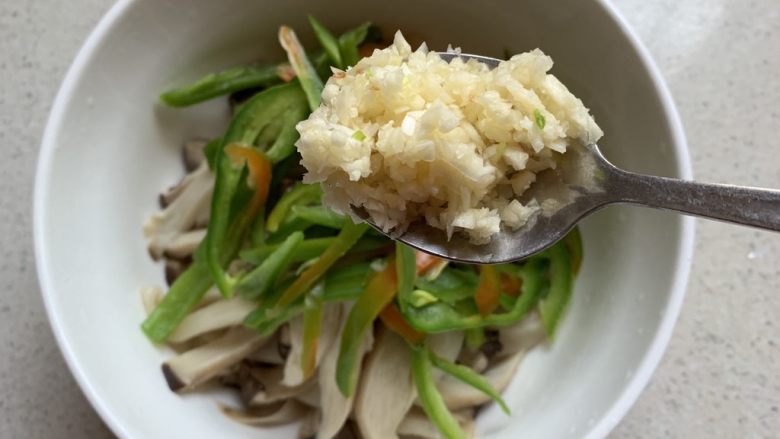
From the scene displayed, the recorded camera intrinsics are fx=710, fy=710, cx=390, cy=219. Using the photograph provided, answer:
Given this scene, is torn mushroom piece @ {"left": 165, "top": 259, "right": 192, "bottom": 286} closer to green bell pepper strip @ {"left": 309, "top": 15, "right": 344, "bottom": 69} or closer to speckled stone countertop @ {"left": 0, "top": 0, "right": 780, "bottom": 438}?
speckled stone countertop @ {"left": 0, "top": 0, "right": 780, "bottom": 438}

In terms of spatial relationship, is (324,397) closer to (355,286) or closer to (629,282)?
(355,286)

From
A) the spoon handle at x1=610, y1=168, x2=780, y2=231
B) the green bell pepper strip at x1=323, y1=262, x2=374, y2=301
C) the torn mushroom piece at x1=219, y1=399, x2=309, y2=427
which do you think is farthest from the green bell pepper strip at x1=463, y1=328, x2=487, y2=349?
the spoon handle at x1=610, y1=168, x2=780, y2=231

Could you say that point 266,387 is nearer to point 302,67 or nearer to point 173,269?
point 173,269

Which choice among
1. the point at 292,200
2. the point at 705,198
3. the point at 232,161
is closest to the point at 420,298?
the point at 292,200

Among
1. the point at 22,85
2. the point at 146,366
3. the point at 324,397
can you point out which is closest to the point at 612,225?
the point at 324,397

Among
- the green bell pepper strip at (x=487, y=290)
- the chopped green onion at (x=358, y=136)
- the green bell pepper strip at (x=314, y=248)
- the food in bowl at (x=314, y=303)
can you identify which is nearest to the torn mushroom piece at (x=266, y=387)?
the food in bowl at (x=314, y=303)

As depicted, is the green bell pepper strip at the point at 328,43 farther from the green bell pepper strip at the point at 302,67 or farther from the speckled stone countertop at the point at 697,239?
the speckled stone countertop at the point at 697,239

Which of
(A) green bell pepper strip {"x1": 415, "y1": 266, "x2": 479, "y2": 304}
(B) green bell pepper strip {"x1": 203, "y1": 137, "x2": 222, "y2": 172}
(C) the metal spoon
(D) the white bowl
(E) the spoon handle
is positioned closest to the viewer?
(E) the spoon handle
